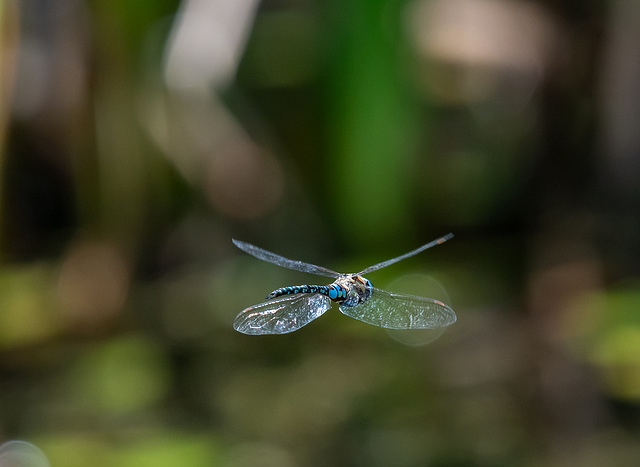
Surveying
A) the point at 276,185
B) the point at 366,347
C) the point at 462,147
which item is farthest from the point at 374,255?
the point at 462,147

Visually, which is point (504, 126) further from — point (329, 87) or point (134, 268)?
point (134, 268)

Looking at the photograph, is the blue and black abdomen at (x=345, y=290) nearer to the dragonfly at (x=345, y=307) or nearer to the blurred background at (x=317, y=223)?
the dragonfly at (x=345, y=307)

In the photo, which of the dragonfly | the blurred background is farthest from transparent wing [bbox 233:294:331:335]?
the blurred background

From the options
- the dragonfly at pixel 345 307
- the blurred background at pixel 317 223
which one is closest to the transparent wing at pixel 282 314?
the dragonfly at pixel 345 307

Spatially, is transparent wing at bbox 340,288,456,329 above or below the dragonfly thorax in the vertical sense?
below

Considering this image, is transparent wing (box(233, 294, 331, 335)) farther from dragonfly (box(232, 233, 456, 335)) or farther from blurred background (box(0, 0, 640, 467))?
blurred background (box(0, 0, 640, 467))

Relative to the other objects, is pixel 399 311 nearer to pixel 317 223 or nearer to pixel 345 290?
pixel 345 290
